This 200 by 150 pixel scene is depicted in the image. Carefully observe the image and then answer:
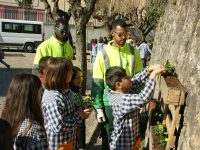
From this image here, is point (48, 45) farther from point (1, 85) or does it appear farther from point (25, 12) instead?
point (25, 12)

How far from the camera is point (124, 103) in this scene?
4.27m

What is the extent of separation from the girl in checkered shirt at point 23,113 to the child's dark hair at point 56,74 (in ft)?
2.22

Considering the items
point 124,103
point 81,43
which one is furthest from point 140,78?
point 81,43

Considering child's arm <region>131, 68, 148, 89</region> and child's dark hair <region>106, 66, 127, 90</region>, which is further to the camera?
child's arm <region>131, 68, 148, 89</region>

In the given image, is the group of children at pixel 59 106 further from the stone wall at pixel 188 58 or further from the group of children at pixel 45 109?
the stone wall at pixel 188 58

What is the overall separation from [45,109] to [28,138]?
729 mm

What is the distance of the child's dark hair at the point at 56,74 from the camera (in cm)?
390

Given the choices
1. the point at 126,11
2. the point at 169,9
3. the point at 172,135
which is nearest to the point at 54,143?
the point at 172,135

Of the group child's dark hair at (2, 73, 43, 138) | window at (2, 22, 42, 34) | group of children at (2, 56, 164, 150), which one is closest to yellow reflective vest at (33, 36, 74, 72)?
group of children at (2, 56, 164, 150)

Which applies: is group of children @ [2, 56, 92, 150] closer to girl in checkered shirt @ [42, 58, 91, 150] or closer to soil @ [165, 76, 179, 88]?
girl in checkered shirt @ [42, 58, 91, 150]

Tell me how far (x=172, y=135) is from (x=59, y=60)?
1299 mm

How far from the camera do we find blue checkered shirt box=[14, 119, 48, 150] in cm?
318

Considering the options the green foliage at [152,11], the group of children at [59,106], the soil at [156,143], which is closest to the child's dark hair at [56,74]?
the group of children at [59,106]

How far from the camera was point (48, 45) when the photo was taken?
5.74 meters
